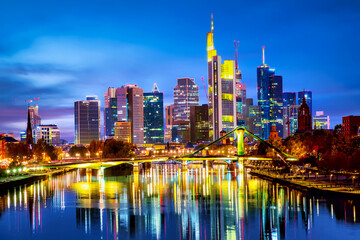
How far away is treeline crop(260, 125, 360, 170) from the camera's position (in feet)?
264

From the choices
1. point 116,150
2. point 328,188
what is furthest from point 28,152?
point 328,188

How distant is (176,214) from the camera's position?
55.2 metres

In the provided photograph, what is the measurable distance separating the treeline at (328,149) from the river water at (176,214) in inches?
445

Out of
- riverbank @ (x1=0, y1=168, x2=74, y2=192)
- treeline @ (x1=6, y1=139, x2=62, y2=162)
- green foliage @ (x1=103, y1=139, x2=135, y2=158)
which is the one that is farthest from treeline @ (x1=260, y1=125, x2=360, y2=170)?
treeline @ (x1=6, y1=139, x2=62, y2=162)

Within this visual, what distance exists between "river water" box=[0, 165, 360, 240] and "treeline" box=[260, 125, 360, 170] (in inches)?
445

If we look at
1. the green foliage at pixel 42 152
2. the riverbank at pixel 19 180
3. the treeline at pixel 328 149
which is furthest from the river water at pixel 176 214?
the green foliage at pixel 42 152

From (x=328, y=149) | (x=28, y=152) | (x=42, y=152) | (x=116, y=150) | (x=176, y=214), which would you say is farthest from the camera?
(x=116, y=150)

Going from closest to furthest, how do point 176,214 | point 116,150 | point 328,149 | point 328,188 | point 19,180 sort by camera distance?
point 176,214
point 328,188
point 19,180
point 328,149
point 116,150

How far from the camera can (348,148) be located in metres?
88.2

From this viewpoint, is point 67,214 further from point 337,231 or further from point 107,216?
point 337,231

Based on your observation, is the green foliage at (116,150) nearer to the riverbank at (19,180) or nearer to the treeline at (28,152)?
the treeline at (28,152)

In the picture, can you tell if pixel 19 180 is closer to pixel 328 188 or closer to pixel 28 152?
pixel 28 152

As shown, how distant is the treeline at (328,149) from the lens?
80.4m

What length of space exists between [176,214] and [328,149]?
5627 centimetres
